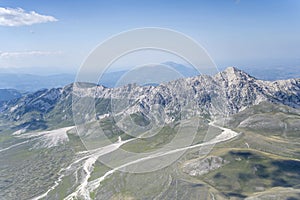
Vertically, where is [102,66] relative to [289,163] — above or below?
above

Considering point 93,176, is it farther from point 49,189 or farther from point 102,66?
point 102,66

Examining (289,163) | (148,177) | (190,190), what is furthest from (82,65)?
(289,163)

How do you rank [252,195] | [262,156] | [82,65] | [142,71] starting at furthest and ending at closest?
1. [262,156]
2. [252,195]
3. [142,71]
4. [82,65]

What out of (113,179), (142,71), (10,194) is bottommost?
(10,194)

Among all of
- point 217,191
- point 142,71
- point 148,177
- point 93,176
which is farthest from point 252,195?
point 142,71

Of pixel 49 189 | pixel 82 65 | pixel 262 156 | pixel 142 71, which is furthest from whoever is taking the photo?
pixel 49 189

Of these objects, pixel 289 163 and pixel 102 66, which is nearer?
pixel 102 66
